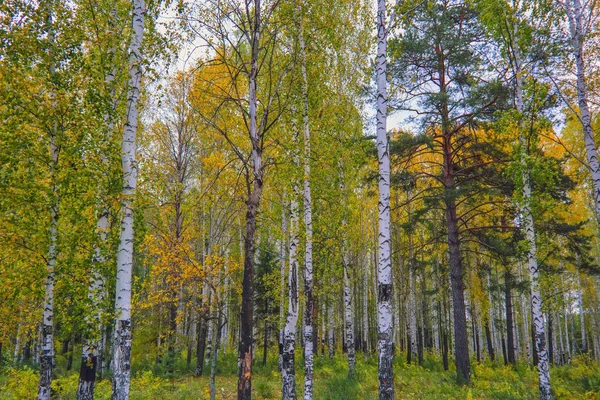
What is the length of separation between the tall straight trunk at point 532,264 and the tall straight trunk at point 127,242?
8108 mm

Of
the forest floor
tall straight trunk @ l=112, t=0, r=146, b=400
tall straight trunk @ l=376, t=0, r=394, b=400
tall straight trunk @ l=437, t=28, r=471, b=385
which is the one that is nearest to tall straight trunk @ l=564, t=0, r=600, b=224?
tall straight trunk @ l=437, t=28, r=471, b=385

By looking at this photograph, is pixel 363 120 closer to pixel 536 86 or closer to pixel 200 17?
pixel 536 86

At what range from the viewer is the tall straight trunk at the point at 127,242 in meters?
5.31

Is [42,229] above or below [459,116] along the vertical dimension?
below

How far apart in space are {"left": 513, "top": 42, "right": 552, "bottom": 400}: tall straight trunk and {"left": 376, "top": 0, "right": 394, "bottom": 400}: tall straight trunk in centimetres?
390

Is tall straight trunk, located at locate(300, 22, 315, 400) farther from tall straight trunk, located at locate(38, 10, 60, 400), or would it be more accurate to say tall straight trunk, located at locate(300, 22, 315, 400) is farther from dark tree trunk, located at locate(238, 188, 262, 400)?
tall straight trunk, located at locate(38, 10, 60, 400)

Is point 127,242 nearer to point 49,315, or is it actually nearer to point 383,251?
point 49,315

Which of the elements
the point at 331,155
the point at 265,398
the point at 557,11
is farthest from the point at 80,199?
the point at 557,11

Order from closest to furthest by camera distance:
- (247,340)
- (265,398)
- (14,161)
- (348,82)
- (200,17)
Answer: (14,161)
(247,340)
(200,17)
(265,398)
(348,82)

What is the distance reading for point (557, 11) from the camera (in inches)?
332

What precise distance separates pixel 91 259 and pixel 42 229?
1051 mm

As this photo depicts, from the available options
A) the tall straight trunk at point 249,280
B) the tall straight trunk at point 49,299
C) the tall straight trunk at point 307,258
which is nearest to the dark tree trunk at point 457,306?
the tall straight trunk at point 307,258

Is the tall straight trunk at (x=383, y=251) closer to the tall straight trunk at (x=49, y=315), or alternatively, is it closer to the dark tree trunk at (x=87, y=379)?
the dark tree trunk at (x=87, y=379)

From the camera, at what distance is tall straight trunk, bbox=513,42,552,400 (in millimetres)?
7801
